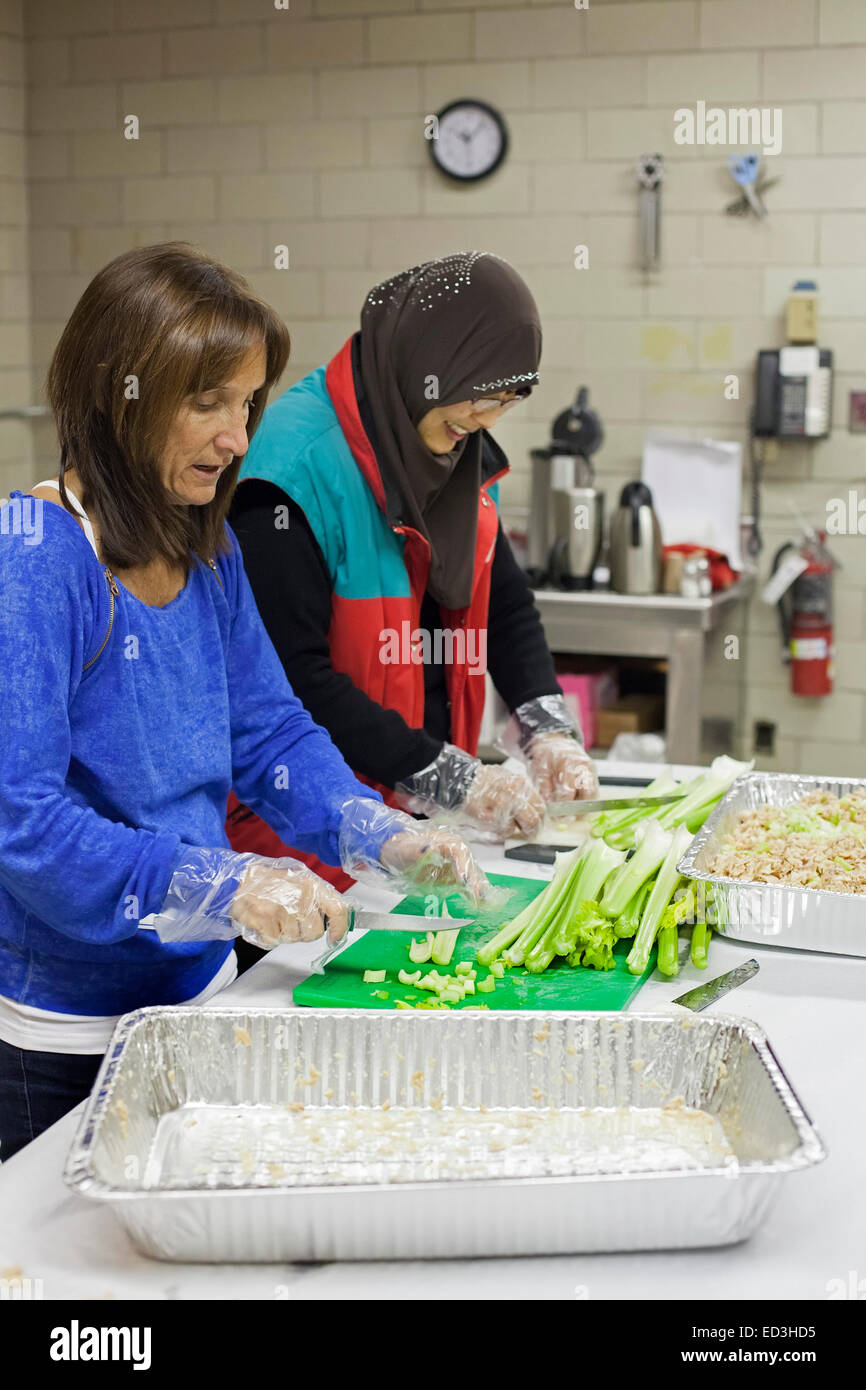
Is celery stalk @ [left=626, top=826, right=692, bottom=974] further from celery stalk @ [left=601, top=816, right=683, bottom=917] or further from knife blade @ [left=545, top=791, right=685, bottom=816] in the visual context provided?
knife blade @ [left=545, top=791, right=685, bottom=816]

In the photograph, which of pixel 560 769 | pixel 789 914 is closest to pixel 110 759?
pixel 789 914

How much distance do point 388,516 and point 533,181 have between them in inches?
113

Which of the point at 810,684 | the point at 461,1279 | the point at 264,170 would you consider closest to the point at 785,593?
the point at 810,684

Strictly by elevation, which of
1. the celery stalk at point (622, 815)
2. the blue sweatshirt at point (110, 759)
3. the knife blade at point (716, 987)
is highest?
the blue sweatshirt at point (110, 759)

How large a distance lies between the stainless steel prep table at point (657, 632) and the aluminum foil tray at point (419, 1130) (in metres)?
2.87

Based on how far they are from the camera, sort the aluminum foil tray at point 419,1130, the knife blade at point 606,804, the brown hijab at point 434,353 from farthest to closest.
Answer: the knife blade at point 606,804
the brown hijab at point 434,353
the aluminum foil tray at point 419,1130

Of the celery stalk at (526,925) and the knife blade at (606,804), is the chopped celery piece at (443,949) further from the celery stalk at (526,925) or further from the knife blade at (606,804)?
the knife blade at (606,804)

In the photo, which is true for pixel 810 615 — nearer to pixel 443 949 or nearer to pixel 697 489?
pixel 697 489

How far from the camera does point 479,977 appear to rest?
1.73 meters

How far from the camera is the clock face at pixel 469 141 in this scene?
182 inches

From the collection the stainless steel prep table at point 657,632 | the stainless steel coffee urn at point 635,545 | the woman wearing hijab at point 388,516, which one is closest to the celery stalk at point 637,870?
the woman wearing hijab at point 388,516

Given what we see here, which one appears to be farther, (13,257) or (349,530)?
(13,257)
